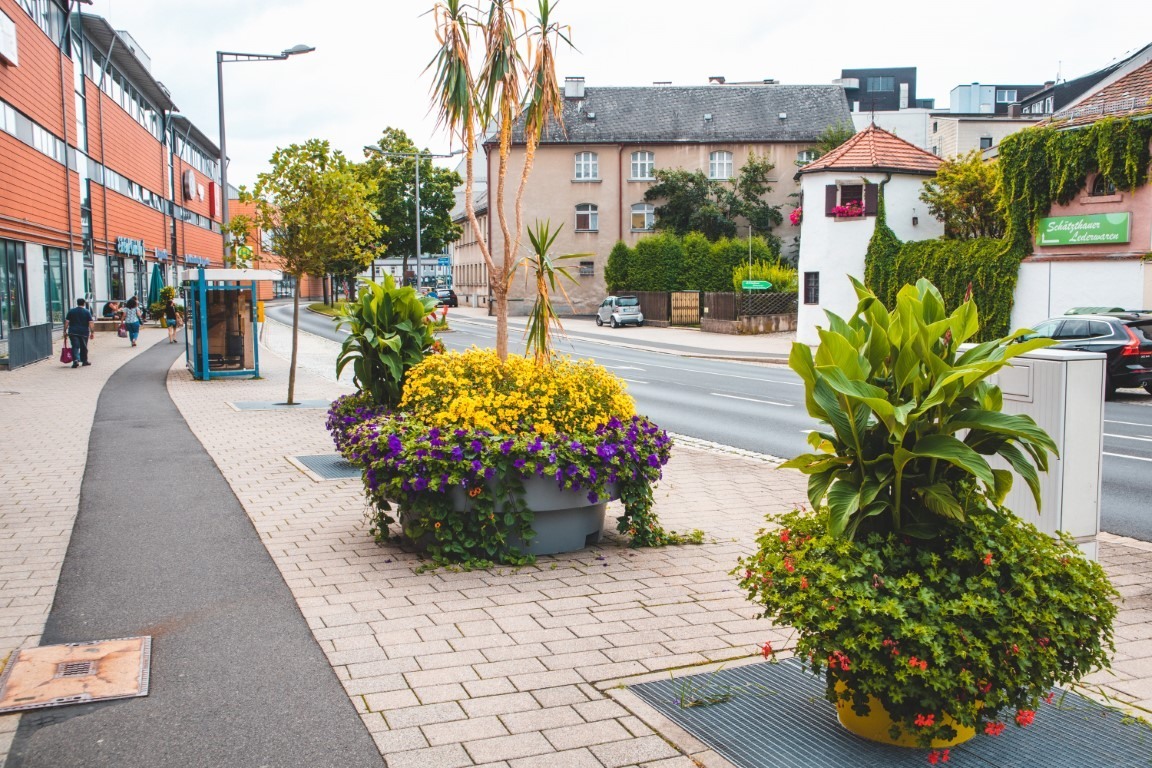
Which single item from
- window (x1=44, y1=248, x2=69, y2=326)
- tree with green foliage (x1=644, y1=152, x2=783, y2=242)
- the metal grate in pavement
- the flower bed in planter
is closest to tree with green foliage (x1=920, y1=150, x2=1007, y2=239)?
the metal grate in pavement

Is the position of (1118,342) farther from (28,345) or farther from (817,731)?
(28,345)

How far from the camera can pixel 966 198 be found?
3350 cm

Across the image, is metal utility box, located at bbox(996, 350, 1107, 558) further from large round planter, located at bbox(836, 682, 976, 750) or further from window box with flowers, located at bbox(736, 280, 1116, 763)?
large round planter, located at bbox(836, 682, 976, 750)

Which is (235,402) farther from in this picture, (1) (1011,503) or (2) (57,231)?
(2) (57,231)

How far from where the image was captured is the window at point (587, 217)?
61844 mm

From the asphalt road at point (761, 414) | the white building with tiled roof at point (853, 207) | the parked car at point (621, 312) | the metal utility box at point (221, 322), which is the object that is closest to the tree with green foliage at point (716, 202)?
the parked car at point (621, 312)

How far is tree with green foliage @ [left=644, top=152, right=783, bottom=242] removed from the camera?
58969mm

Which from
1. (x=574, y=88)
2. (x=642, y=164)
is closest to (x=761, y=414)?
(x=642, y=164)

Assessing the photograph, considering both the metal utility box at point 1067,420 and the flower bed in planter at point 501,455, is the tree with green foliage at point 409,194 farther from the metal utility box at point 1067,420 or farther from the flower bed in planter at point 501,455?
the metal utility box at point 1067,420

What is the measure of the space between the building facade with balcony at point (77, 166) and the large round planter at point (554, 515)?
72.4 ft

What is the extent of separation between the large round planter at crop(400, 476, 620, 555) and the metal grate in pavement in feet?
33.3

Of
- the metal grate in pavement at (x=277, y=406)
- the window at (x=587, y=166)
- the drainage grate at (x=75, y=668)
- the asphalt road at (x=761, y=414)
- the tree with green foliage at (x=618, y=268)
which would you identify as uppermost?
the window at (x=587, y=166)

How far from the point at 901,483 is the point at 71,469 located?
9335mm

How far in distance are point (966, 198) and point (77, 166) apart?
31.2 metres
